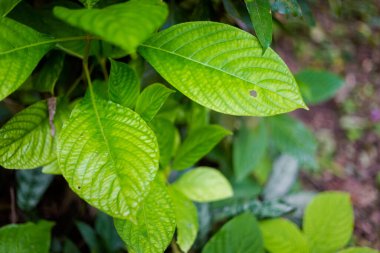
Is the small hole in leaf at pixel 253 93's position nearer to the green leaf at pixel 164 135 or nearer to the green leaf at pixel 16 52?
the green leaf at pixel 164 135

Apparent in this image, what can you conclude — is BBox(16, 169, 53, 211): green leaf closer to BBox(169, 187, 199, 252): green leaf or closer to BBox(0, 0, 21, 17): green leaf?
BBox(169, 187, 199, 252): green leaf

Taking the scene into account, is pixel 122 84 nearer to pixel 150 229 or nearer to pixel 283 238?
pixel 150 229

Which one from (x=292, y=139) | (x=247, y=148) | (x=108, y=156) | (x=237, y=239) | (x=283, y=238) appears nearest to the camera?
(x=108, y=156)

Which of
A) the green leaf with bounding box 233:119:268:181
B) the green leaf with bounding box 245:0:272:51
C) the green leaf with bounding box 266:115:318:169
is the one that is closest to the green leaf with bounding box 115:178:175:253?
the green leaf with bounding box 245:0:272:51

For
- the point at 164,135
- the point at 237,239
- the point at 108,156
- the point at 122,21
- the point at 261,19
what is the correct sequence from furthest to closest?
the point at 237,239
the point at 164,135
the point at 261,19
the point at 108,156
the point at 122,21

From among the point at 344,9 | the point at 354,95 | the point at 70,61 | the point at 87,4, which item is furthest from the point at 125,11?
the point at 344,9

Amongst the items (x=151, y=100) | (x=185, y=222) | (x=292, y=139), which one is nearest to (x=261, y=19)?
(x=151, y=100)
